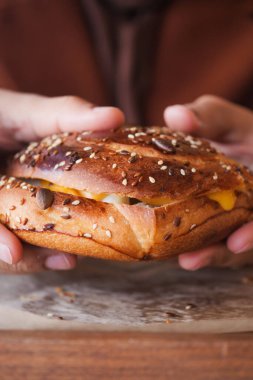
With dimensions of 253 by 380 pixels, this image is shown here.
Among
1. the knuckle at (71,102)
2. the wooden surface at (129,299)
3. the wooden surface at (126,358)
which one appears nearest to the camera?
the wooden surface at (126,358)

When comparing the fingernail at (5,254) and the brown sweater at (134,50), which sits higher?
the brown sweater at (134,50)

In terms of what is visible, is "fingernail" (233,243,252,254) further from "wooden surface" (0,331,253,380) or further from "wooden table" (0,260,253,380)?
"wooden surface" (0,331,253,380)

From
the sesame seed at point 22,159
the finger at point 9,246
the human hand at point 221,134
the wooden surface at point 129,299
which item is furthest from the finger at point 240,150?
the finger at point 9,246

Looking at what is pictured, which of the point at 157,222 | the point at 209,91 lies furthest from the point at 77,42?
the point at 157,222

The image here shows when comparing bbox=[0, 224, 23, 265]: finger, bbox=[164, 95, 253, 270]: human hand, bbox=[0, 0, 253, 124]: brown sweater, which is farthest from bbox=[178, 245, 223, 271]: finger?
bbox=[0, 0, 253, 124]: brown sweater

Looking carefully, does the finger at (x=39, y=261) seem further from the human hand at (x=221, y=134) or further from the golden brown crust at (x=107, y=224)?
the human hand at (x=221, y=134)

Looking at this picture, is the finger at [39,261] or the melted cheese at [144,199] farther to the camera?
the finger at [39,261]

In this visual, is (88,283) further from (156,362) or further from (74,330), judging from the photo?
(156,362)
